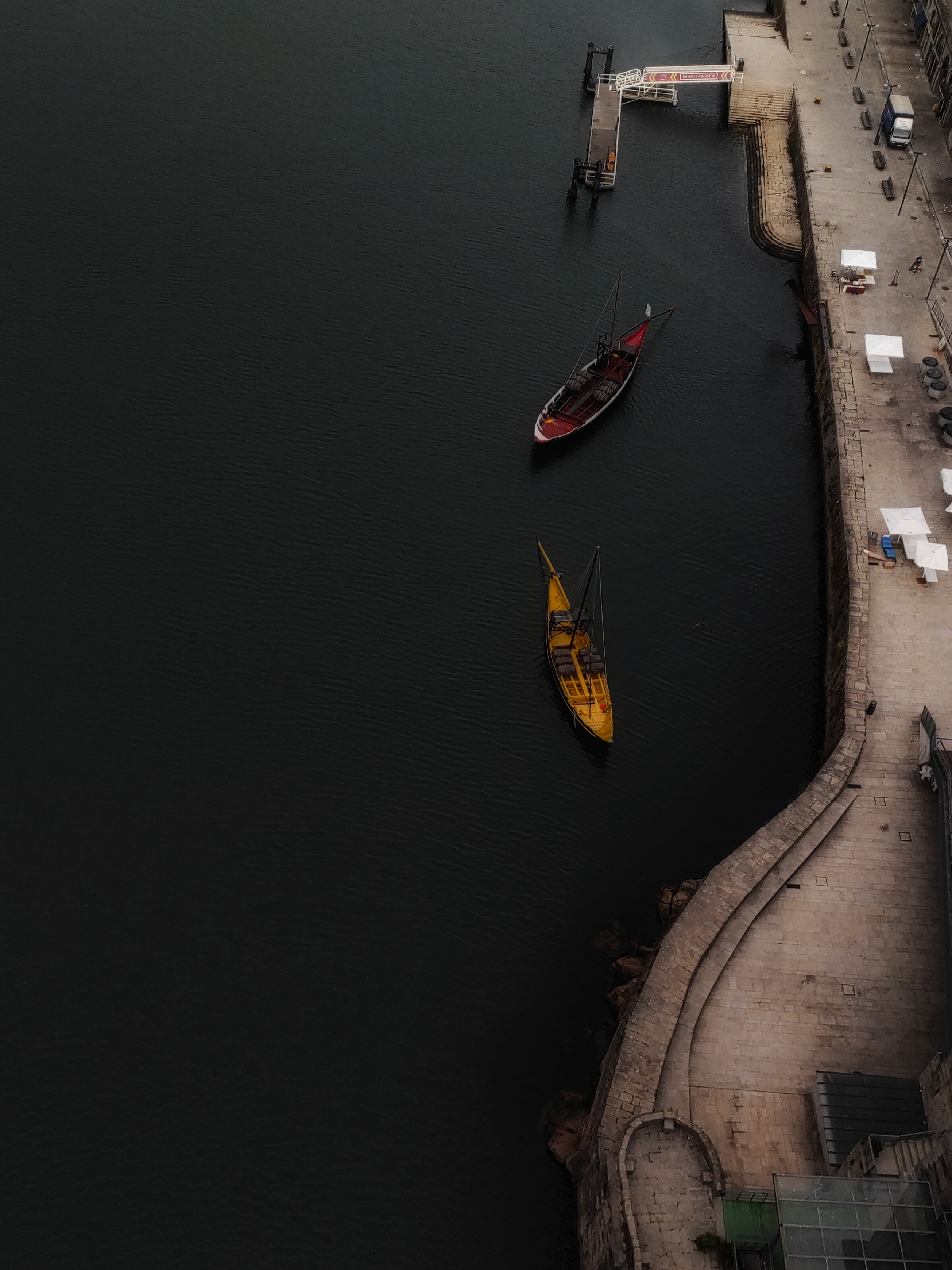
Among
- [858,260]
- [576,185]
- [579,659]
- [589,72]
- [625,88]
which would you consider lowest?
[579,659]

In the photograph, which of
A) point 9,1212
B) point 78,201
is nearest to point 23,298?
point 78,201

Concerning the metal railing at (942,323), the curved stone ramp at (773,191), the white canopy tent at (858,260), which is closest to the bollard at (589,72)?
the curved stone ramp at (773,191)

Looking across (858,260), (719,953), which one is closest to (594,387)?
(858,260)

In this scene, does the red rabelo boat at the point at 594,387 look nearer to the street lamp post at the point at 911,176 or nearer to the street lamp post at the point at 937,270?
the street lamp post at the point at 937,270

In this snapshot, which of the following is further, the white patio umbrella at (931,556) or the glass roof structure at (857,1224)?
the white patio umbrella at (931,556)

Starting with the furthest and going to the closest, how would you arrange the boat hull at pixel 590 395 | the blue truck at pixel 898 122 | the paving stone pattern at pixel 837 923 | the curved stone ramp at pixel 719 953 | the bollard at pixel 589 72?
the bollard at pixel 589 72, the blue truck at pixel 898 122, the boat hull at pixel 590 395, the curved stone ramp at pixel 719 953, the paving stone pattern at pixel 837 923

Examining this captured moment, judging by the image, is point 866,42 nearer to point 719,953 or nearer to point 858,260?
point 858,260
